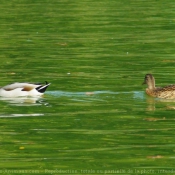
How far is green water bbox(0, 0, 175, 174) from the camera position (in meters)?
14.1

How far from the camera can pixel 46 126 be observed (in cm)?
1680

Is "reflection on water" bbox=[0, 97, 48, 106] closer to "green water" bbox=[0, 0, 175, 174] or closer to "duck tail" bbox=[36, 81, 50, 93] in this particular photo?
"green water" bbox=[0, 0, 175, 174]

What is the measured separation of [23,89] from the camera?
2047 centimetres

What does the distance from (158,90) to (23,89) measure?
282 centimetres

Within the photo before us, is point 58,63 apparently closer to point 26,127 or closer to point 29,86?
point 29,86

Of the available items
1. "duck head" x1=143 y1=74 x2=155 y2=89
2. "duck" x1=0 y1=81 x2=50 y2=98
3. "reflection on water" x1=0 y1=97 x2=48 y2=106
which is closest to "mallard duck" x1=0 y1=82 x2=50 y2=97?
"duck" x1=0 y1=81 x2=50 y2=98

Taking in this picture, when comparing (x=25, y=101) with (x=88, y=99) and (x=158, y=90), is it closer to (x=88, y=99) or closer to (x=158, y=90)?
(x=88, y=99)

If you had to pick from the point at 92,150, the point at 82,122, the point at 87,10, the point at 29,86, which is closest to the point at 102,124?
the point at 82,122

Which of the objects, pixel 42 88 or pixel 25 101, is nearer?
pixel 25 101

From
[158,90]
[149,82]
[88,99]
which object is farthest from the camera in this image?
[149,82]

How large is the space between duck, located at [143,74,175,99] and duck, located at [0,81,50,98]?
7.11 ft

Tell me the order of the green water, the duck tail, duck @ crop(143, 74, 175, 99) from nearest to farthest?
the green water
duck @ crop(143, 74, 175, 99)
the duck tail

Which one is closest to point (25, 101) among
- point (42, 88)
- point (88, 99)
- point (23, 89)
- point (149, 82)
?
point (23, 89)

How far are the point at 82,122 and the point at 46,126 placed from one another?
732 millimetres
